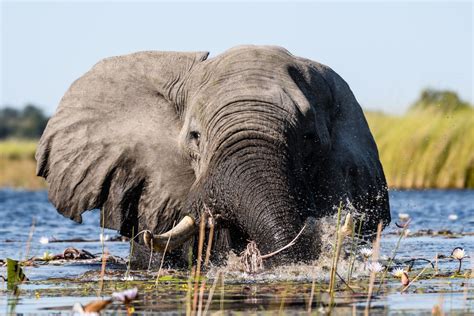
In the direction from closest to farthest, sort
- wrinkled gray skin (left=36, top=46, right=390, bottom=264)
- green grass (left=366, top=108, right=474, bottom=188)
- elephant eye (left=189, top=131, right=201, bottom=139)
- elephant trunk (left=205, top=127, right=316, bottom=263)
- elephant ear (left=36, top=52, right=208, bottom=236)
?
elephant trunk (left=205, top=127, right=316, bottom=263)
wrinkled gray skin (left=36, top=46, right=390, bottom=264)
elephant eye (left=189, top=131, right=201, bottom=139)
elephant ear (left=36, top=52, right=208, bottom=236)
green grass (left=366, top=108, right=474, bottom=188)

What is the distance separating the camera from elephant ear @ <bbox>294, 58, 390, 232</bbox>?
35.7 feet

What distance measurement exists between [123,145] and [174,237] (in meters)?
1.55

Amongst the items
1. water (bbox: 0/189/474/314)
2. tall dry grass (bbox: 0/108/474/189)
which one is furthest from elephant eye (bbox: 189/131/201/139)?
tall dry grass (bbox: 0/108/474/189)

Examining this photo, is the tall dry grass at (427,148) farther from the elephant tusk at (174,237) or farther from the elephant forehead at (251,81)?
the elephant tusk at (174,237)

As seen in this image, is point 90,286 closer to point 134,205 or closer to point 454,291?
point 134,205

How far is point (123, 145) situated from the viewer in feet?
37.7

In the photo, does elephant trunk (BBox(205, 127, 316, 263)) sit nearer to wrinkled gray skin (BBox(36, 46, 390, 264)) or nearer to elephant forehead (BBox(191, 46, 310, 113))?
wrinkled gray skin (BBox(36, 46, 390, 264))

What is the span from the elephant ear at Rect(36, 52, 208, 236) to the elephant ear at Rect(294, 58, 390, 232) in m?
1.11

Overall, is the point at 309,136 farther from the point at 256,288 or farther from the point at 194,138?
the point at 256,288

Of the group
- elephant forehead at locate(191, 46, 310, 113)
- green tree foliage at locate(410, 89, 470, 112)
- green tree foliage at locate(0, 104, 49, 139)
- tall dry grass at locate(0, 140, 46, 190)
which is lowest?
green tree foliage at locate(0, 104, 49, 139)

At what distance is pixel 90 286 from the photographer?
9.79 meters

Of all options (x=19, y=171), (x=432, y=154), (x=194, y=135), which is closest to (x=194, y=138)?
(x=194, y=135)

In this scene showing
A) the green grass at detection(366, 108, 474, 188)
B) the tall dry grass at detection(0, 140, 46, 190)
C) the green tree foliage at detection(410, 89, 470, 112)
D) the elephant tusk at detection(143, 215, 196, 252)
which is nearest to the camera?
the elephant tusk at detection(143, 215, 196, 252)

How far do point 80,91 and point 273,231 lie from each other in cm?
333
